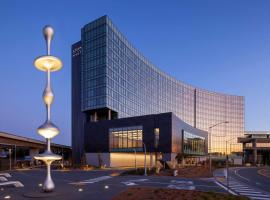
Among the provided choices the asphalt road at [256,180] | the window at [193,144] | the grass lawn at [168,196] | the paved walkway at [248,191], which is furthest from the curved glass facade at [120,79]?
the grass lawn at [168,196]

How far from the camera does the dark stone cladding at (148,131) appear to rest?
7169cm

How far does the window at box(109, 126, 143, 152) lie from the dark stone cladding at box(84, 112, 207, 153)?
1.15 m

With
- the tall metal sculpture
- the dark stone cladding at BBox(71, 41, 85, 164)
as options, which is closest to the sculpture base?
the tall metal sculpture

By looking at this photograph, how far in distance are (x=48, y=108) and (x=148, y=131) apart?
5416 centimetres

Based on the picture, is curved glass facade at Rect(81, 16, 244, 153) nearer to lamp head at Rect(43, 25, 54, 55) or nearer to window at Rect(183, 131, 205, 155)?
window at Rect(183, 131, 205, 155)

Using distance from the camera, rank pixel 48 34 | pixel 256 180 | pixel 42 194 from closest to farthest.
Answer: pixel 42 194 < pixel 48 34 < pixel 256 180

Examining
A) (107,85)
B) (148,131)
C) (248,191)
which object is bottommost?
(248,191)

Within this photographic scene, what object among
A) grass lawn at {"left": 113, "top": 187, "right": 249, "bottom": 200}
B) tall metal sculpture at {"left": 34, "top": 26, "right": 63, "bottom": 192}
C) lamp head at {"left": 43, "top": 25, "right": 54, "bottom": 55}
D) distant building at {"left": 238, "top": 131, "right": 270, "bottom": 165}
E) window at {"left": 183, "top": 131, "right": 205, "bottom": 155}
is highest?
lamp head at {"left": 43, "top": 25, "right": 54, "bottom": 55}

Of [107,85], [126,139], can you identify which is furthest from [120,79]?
[126,139]

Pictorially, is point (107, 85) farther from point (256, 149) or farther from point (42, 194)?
point (256, 149)

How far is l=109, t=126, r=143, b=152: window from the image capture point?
77.0 meters

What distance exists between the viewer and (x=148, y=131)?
→ 74.7 metres

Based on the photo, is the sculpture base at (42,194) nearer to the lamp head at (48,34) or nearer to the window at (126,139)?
the lamp head at (48,34)

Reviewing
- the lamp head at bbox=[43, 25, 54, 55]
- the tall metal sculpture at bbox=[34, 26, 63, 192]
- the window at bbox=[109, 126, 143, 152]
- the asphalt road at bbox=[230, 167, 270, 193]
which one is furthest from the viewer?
the window at bbox=[109, 126, 143, 152]
